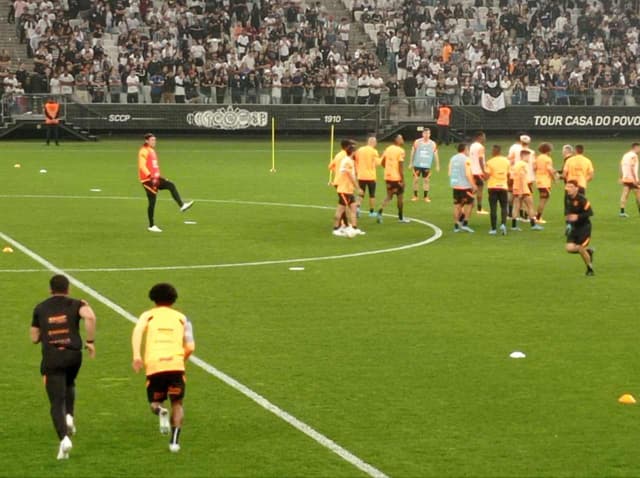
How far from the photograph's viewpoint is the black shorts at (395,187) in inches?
1283

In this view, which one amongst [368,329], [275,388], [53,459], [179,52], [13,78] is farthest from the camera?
[179,52]

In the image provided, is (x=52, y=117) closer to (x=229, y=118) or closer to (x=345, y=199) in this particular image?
(x=229, y=118)

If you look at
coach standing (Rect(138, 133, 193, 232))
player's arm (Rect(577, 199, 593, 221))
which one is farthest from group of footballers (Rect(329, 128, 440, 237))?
player's arm (Rect(577, 199, 593, 221))

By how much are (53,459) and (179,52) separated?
160 ft

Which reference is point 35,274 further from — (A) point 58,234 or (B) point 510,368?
(B) point 510,368

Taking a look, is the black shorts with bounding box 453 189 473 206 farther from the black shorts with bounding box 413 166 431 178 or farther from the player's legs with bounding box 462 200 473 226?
the black shorts with bounding box 413 166 431 178

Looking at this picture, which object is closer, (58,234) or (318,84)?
(58,234)

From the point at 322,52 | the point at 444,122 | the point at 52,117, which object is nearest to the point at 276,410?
the point at 52,117

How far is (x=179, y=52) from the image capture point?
2375 inches

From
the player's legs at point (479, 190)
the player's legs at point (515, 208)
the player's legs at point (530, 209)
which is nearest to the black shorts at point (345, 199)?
the player's legs at point (515, 208)

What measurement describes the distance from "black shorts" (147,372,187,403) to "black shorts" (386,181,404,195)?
20236mm

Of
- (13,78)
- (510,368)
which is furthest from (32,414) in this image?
(13,78)

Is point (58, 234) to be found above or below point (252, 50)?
below

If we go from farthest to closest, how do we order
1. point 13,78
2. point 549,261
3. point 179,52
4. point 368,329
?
point 179,52
point 13,78
point 549,261
point 368,329
